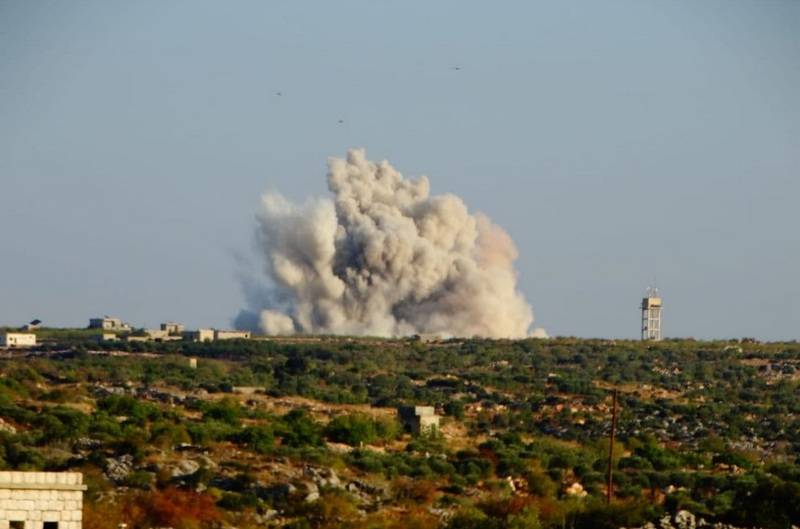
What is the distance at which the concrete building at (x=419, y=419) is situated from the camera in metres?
76.4

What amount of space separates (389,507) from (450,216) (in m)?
73.5

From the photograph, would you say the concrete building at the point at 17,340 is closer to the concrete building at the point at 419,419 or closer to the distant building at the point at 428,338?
the distant building at the point at 428,338

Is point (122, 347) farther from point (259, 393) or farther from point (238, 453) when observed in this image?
point (238, 453)

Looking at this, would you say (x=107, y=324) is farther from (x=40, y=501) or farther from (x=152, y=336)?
(x=40, y=501)

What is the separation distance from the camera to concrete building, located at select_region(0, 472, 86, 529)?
4288 cm

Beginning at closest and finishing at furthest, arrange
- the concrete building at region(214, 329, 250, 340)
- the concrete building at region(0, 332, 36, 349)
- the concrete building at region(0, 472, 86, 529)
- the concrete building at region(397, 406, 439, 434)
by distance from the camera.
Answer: the concrete building at region(0, 472, 86, 529) < the concrete building at region(397, 406, 439, 434) < the concrete building at region(0, 332, 36, 349) < the concrete building at region(214, 329, 250, 340)

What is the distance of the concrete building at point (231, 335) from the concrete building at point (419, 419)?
4404 centimetres

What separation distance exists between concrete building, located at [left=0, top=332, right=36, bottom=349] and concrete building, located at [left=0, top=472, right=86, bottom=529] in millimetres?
74413

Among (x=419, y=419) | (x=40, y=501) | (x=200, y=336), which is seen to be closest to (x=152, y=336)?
(x=200, y=336)

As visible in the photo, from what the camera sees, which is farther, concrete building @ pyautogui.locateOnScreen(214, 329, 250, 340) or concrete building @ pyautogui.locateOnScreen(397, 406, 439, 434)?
concrete building @ pyautogui.locateOnScreen(214, 329, 250, 340)

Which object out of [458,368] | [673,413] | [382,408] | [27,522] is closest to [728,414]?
[673,413]

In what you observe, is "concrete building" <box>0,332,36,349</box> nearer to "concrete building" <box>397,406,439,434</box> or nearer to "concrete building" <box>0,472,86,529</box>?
"concrete building" <box>397,406,439,434</box>

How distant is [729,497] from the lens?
60219 millimetres

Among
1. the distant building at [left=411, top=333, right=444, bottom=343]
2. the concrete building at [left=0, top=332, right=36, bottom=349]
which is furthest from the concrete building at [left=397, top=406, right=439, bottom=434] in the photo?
the distant building at [left=411, top=333, right=444, bottom=343]
